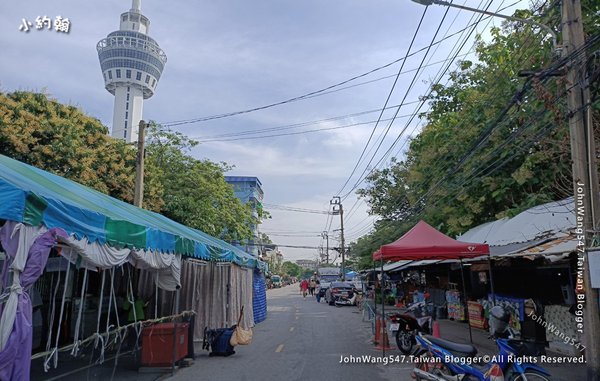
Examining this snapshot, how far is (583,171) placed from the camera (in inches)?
297

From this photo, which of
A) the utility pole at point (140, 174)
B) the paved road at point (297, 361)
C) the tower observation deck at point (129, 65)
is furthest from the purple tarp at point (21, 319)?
the tower observation deck at point (129, 65)

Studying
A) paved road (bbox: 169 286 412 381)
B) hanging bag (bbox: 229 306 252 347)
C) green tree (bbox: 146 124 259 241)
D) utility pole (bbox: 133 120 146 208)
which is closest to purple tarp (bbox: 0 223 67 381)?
paved road (bbox: 169 286 412 381)

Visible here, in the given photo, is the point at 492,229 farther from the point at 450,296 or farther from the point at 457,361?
the point at 457,361

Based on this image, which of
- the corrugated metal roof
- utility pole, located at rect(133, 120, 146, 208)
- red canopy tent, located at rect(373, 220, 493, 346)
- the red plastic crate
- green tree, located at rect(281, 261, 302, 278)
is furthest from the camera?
green tree, located at rect(281, 261, 302, 278)

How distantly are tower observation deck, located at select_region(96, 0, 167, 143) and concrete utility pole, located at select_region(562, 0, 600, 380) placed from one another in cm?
9414

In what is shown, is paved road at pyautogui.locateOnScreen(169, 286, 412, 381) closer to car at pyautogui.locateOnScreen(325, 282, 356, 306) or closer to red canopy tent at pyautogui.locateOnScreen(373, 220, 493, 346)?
red canopy tent at pyautogui.locateOnScreen(373, 220, 493, 346)

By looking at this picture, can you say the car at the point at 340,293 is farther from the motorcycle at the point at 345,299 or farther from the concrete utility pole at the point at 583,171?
the concrete utility pole at the point at 583,171

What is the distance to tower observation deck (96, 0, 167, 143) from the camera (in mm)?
95812

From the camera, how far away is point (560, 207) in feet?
41.3

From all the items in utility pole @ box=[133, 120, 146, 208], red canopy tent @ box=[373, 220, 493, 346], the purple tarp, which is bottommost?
the purple tarp

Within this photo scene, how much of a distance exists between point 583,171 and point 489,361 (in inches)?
141

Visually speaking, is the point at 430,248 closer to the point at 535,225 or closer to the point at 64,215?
the point at 535,225

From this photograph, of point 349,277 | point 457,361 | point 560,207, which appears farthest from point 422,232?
point 349,277

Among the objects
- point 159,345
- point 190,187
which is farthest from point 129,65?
point 159,345
